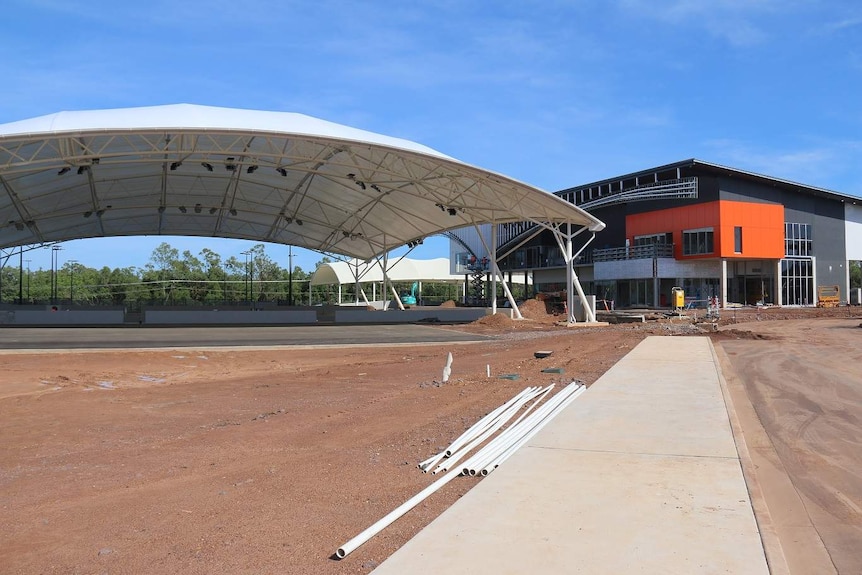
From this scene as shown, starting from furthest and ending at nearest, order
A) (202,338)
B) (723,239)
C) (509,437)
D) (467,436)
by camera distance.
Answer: (723,239), (202,338), (467,436), (509,437)

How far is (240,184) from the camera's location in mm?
46312

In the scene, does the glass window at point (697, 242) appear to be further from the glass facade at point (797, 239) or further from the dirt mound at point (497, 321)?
the dirt mound at point (497, 321)

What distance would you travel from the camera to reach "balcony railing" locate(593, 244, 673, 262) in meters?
59.6

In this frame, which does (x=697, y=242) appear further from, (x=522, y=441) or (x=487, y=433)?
(x=522, y=441)

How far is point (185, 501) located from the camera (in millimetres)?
6793

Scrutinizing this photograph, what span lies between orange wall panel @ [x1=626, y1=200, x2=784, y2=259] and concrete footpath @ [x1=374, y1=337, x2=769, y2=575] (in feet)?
168

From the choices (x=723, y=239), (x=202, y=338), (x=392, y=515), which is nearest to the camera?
(x=392, y=515)

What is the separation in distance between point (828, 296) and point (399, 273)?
61.9 metres

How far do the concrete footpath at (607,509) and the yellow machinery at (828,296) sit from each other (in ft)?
177

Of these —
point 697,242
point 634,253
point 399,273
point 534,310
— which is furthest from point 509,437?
point 399,273

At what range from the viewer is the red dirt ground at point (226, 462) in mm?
5465

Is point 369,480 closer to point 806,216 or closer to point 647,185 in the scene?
point 647,185

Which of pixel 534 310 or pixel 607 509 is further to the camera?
pixel 534 310

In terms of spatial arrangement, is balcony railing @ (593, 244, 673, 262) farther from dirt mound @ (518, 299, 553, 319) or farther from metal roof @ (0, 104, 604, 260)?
metal roof @ (0, 104, 604, 260)
